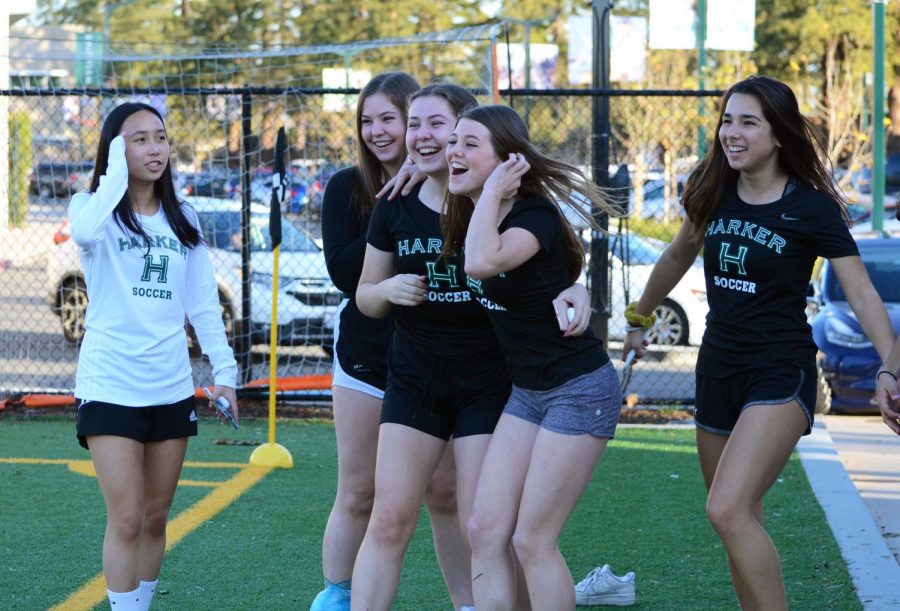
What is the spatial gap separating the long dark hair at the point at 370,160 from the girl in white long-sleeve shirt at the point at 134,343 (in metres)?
0.62

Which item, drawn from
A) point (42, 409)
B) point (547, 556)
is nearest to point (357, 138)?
point (547, 556)

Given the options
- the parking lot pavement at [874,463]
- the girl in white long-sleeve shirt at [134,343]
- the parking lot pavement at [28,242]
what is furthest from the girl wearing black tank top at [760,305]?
the parking lot pavement at [28,242]

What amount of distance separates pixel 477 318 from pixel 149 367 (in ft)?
3.70

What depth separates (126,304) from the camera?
421 centimetres

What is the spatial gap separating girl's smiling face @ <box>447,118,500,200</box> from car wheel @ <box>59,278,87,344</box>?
920 cm

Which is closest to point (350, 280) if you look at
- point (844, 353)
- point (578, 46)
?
point (844, 353)

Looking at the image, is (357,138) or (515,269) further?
(357,138)

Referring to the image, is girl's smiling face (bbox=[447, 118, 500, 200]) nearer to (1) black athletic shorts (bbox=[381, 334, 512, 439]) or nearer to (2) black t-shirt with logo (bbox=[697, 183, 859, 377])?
(1) black athletic shorts (bbox=[381, 334, 512, 439])

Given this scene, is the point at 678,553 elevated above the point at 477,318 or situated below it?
below

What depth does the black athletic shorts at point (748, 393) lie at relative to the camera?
4.06m

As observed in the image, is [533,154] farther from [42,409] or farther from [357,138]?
[42,409]

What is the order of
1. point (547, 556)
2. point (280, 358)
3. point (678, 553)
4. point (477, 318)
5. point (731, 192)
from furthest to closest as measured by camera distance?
point (280, 358) → point (678, 553) → point (731, 192) → point (477, 318) → point (547, 556)

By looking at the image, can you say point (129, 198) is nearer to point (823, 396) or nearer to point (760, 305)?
point (760, 305)

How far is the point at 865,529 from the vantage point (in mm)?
6211
